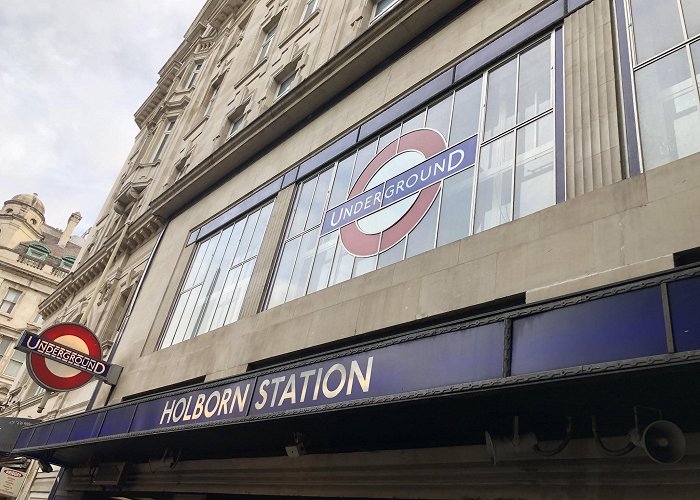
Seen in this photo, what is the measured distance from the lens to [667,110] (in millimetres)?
6871

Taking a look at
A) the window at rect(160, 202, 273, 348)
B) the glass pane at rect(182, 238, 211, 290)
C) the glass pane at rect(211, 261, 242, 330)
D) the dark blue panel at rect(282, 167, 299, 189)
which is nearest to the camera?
the glass pane at rect(211, 261, 242, 330)

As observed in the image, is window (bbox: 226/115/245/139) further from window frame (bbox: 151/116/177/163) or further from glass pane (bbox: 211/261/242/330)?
glass pane (bbox: 211/261/242/330)

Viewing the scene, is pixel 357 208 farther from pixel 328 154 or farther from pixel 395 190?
pixel 328 154

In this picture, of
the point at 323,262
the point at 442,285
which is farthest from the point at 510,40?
the point at 323,262

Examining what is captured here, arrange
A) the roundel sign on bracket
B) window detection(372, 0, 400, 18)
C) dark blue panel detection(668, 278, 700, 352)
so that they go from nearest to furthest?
dark blue panel detection(668, 278, 700, 352) → the roundel sign on bracket → window detection(372, 0, 400, 18)

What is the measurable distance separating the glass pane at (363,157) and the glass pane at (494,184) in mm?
3414

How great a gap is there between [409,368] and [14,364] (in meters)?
48.7

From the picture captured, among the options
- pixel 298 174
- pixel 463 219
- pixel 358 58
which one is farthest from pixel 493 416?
pixel 358 58

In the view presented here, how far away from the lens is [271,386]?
7.49 metres

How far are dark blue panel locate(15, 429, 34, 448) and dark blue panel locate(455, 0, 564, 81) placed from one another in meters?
14.5

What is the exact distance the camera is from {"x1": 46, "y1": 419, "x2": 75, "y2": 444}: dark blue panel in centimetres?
1273

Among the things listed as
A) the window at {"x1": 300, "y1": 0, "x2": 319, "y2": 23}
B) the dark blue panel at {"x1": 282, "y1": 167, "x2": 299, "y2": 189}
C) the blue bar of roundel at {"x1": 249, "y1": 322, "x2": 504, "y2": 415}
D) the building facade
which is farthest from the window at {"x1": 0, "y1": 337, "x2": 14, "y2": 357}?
the blue bar of roundel at {"x1": 249, "y1": 322, "x2": 504, "y2": 415}

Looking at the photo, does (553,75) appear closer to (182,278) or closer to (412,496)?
(412,496)

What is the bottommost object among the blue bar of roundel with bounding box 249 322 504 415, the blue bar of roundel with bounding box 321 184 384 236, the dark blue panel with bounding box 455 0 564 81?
the blue bar of roundel with bounding box 249 322 504 415
